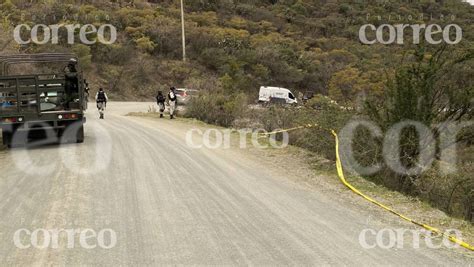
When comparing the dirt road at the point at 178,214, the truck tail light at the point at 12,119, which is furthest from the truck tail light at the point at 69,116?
the dirt road at the point at 178,214

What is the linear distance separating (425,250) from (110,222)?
14.4 feet

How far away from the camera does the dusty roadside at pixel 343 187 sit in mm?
7930

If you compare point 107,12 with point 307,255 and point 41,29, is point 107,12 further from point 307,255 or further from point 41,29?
point 307,255

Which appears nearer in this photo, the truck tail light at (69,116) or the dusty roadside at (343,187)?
the dusty roadside at (343,187)

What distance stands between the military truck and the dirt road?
2230mm

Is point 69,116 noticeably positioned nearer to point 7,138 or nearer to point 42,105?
point 42,105

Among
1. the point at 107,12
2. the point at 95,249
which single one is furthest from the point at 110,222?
the point at 107,12

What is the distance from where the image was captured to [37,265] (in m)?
5.68

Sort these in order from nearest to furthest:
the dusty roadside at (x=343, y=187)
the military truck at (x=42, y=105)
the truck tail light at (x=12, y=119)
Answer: the dusty roadside at (x=343, y=187)
the truck tail light at (x=12, y=119)
the military truck at (x=42, y=105)

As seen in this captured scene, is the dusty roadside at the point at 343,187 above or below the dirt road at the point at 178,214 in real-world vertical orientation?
below

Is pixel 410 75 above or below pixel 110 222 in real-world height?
above

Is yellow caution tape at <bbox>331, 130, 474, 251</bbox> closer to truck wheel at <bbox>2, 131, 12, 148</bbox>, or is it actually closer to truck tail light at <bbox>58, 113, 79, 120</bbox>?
truck tail light at <bbox>58, 113, 79, 120</bbox>

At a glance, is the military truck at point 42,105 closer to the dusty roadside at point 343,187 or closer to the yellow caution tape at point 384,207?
the dusty roadside at point 343,187

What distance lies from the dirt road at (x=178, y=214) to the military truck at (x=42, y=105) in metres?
2.23
